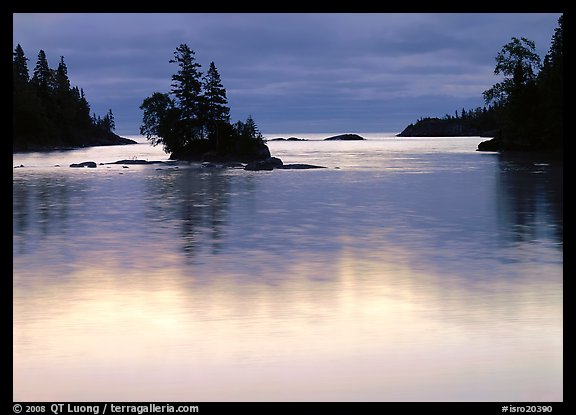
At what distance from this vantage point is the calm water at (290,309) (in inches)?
390

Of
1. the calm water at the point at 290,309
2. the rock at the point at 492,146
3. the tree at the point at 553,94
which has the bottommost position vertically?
the calm water at the point at 290,309

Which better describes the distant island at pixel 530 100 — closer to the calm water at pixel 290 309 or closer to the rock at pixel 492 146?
the rock at pixel 492 146

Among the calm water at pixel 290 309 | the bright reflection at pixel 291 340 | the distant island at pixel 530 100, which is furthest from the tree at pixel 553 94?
the bright reflection at pixel 291 340

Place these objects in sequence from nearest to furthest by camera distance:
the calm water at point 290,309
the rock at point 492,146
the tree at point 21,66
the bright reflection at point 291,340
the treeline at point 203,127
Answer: the bright reflection at point 291,340
the calm water at point 290,309
the treeline at point 203,127
the rock at point 492,146
the tree at point 21,66

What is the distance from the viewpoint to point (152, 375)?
400 inches

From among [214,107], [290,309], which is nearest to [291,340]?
[290,309]

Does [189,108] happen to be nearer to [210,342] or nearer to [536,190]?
[536,190]

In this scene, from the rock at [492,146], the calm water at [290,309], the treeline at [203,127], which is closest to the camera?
the calm water at [290,309]

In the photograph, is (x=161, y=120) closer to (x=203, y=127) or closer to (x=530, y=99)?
(x=203, y=127)

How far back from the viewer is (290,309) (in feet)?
45.8

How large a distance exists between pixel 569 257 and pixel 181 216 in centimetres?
2115

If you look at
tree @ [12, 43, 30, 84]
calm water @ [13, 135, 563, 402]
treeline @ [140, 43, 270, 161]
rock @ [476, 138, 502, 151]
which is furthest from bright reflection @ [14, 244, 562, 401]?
tree @ [12, 43, 30, 84]
